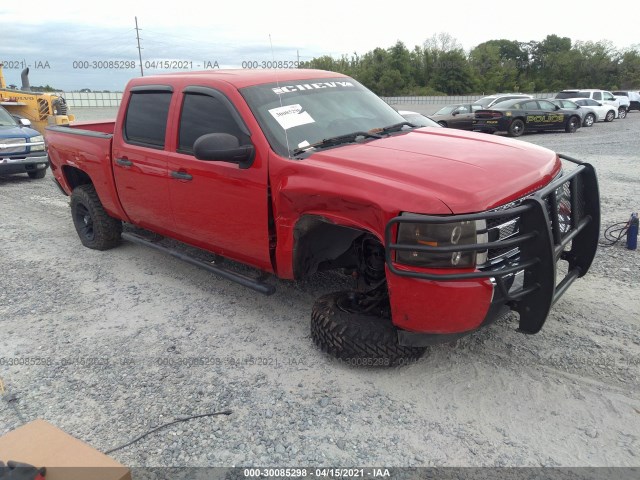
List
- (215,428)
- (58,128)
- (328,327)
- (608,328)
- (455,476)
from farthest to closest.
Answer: (58,128) < (608,328) < (328,327) < (215,428) < (455,476)

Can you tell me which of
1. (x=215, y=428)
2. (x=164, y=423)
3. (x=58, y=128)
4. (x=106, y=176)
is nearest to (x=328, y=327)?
(x=215, y=428)

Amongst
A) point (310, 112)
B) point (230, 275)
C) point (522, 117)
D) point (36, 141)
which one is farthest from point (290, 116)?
point (522, 117)

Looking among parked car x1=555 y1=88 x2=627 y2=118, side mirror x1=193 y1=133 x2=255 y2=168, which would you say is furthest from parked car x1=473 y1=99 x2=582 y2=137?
side mirror x1=193 y1=133 x2=255 y2=168

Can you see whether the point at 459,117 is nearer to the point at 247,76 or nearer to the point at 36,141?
the point at 36,141

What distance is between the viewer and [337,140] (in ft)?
12.1

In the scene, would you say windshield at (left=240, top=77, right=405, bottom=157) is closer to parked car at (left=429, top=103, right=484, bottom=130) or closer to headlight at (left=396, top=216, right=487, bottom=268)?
headlight at (left=396, top=216, right=487, bottom=268)

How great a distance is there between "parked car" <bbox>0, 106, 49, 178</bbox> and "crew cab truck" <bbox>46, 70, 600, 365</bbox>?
268 inches

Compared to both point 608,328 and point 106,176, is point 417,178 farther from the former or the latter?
point 106,176

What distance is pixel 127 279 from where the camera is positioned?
5.03 m

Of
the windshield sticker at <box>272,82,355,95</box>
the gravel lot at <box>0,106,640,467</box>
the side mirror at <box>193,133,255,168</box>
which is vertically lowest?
the gravel lot at <box>0,106,640,467</box>

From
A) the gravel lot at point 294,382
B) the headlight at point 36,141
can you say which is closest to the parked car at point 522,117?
the headlight at point 36,141

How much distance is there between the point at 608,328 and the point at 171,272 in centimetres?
392

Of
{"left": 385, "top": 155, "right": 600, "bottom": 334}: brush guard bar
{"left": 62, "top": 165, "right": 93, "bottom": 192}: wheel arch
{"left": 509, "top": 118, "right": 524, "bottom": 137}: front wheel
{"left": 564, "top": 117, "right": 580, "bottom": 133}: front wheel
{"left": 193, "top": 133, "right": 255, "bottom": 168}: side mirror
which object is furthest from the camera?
{"left": 564, "top": 117, "right": 580, "bottom": 133}: front wheel

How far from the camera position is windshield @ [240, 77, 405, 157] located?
360 cm
